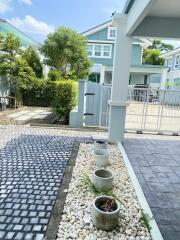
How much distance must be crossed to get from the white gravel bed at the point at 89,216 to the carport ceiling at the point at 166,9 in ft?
10.6

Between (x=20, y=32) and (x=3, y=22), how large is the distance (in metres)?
3.84

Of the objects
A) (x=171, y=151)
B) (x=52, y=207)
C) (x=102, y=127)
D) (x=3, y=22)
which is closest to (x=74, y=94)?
(x=102, y=127)

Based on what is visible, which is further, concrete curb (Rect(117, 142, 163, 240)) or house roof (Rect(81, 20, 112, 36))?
house roof (Rect(81, 20, 112, 36))

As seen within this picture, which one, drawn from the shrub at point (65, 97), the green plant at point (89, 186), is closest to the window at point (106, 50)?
the shrub at point (65, 97)

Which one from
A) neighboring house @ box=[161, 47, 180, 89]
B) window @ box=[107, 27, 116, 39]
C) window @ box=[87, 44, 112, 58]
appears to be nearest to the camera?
window @ box=[107, 27, 116, 39]

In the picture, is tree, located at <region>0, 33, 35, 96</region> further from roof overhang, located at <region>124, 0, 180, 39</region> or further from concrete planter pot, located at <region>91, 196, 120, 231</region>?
concrete planter pot, located at <region>91, 196, 120, 231</region>

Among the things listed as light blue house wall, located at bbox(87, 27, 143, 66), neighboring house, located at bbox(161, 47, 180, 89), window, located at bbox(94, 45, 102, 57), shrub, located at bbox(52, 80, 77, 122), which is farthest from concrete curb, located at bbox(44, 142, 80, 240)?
neighboring house, located at bbox(161, 47, 180, 89)

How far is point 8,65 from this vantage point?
1154 centimetres

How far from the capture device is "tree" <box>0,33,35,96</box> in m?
11.7

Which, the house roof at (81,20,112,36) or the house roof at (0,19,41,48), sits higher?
the house roof at (81,20,112,36)

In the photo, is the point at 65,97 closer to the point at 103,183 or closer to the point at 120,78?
the point at 120,78

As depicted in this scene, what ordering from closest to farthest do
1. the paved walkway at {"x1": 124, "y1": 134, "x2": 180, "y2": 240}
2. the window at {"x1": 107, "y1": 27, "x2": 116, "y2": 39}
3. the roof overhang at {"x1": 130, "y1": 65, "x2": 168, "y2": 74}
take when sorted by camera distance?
the paved walkway at {"x1": 124, "y1": 134, "x2": 180, "y2": 240}
the roof overhang at {"x1": 130, "y1": 65, "x2": 168, "y2": 74}
the window at {"x1": 107, "y1": 27, "x2": 116, "y2": 39}

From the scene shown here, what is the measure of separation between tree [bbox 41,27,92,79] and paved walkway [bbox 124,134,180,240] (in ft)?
33.6

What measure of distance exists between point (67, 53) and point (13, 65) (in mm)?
4880
